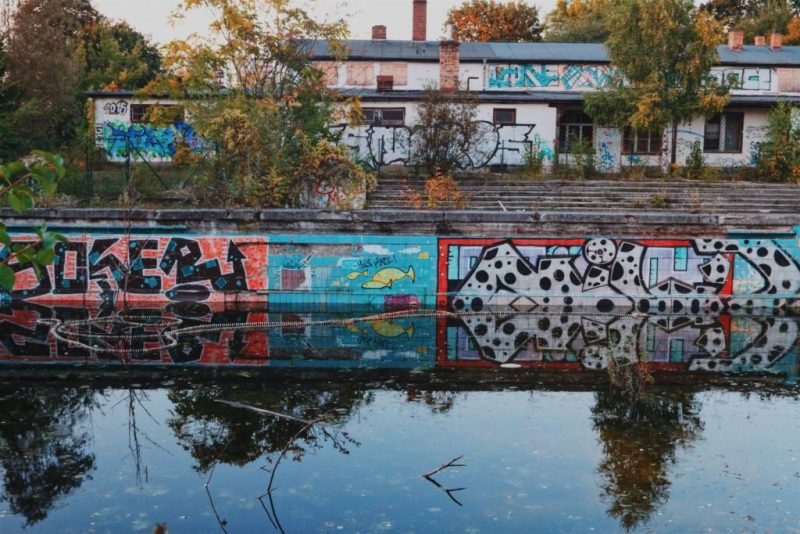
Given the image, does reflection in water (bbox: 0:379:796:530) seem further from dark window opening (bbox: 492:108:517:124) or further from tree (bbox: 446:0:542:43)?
tree (bbox: 446:0:542:43)

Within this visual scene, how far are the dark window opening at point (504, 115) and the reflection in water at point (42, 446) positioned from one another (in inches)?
879

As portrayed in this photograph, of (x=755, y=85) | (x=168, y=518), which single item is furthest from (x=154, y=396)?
(x=755, y=85)

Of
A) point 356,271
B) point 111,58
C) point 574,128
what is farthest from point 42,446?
point 111,58

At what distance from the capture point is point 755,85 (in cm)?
3491

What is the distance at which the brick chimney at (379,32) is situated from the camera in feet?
126

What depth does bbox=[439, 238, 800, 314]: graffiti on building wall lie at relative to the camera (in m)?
18.9

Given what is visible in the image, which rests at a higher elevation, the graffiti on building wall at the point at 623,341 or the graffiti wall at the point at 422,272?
the graffiti wall at the point at 422,272

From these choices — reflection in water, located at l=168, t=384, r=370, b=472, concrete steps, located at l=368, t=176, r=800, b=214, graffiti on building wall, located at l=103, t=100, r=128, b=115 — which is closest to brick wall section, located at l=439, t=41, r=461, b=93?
concrete steps, located at l=368, t=176, r=800, b=214

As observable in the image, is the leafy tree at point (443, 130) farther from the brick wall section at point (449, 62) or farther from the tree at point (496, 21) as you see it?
the tree at point (496, 21)

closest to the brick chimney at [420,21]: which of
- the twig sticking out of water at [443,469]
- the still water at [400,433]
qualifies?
the still water at [400,433]

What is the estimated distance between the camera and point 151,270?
736 inches

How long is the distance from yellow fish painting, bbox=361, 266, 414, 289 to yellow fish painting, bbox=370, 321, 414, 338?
67.2 inches

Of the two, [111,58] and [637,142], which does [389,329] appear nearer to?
[637,142]

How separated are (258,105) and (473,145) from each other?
1084cm
